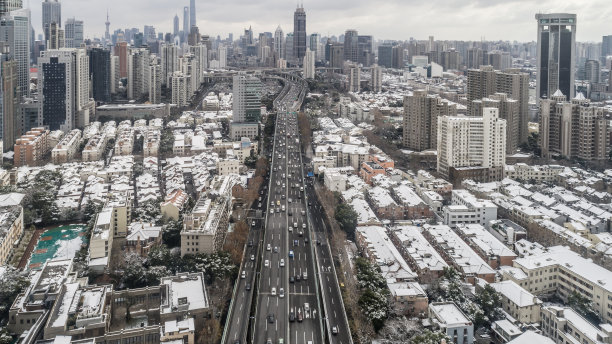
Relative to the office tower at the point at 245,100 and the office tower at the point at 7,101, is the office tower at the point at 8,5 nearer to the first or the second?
the office tower at the point at 7,101

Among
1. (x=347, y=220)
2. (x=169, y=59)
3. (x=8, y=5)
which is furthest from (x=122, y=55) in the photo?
(x=347, y=220)

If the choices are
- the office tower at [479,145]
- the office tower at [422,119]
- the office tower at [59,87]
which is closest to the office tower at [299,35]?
the office tower at [59,87]

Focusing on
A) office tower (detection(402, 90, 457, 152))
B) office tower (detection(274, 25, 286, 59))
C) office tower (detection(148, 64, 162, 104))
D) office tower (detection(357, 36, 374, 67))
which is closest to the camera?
office tower (detection(402, 90, 457, 152))

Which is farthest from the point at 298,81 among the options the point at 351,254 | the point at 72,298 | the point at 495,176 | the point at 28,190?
the point at 72,298

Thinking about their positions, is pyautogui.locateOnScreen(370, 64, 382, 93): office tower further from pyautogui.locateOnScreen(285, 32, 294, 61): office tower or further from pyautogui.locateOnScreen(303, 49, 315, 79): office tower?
pyautogui.locateOnScreen(285, 32, 294, 61): office tower

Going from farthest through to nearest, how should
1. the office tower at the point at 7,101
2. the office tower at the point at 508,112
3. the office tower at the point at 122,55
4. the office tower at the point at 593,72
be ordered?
the office tower at the point at 593,72 → the office tower at the point at 122,55 → the office tower at the point at 7,101 → the office tower at the point at 508,112

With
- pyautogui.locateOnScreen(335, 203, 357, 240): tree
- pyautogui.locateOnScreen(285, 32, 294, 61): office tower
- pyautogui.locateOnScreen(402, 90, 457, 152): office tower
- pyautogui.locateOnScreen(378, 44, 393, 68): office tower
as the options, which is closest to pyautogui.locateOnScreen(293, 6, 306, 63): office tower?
pyautogui.locateOnScreen(285, 32, 294, 61): office tower

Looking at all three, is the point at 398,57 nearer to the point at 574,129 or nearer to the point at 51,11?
the point at 51,11
